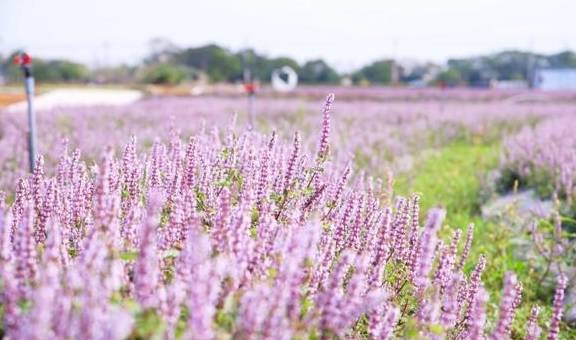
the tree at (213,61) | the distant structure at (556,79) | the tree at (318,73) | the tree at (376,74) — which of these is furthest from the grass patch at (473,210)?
the tree at (376,74)

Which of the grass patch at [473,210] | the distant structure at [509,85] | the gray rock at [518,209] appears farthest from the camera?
the distant structure at [509,85]

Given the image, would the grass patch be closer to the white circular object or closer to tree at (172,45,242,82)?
the white circular object

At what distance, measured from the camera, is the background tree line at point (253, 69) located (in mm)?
71250

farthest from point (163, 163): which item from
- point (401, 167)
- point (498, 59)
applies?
point (498, 59)

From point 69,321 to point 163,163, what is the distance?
2216 mm

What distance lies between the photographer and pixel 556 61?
111000mm

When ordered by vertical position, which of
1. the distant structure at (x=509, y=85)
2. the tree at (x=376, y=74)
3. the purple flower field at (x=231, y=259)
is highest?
the tree at (x=376, y=74)

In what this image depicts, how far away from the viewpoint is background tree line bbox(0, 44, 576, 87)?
71.2 m

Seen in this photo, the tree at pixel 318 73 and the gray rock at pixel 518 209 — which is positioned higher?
the tree at pixel 318 73

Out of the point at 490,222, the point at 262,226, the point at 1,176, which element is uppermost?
the point at 262,226

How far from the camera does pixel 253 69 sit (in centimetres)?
8156

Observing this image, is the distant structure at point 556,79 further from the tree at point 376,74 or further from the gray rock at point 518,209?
the gray rock at point 518,209

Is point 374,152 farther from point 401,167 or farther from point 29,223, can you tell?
point 29,223

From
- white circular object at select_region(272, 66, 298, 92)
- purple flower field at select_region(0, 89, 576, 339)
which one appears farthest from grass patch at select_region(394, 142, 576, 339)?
white circular object at select_region(272, 66, 298, 92)
